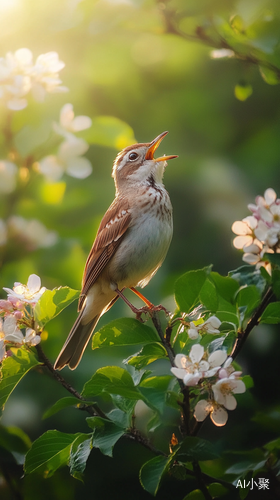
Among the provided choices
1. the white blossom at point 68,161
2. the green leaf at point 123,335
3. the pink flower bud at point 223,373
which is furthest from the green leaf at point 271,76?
the pink flower bud at point 223,373

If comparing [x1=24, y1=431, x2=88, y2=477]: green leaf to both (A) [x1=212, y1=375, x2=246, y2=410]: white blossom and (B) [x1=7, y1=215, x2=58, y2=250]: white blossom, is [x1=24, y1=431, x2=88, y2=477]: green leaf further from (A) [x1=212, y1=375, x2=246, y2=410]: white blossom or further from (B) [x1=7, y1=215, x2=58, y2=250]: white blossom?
(B) [x1=7, y1=215, x2=58, y2=250]: white blossom

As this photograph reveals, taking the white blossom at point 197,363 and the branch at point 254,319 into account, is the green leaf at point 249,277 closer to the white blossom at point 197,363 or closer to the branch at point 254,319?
the branch at point 254,319

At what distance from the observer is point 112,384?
5.15 ft

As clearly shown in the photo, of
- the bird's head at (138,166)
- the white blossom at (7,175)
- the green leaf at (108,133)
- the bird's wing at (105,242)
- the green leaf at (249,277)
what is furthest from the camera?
the bird's head at (138,166)

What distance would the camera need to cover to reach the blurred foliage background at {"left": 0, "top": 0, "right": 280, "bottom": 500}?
8.43ft

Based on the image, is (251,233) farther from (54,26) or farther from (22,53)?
(54,26)

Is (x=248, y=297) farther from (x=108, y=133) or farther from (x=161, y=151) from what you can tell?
(x=161, y=151)

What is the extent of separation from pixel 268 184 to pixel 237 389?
8.12 feet

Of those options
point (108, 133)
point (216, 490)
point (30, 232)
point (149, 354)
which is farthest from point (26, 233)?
point (216, 490)

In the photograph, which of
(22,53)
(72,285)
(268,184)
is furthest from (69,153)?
(268,184)

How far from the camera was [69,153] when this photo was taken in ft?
8.18

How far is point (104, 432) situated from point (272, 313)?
683 mm

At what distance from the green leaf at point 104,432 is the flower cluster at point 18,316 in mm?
328

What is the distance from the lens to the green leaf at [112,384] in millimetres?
1547
